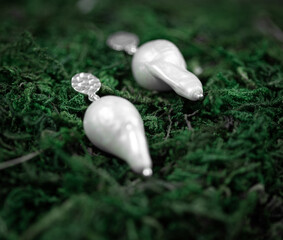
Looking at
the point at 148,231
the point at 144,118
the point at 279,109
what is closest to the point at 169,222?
the point at 148,231

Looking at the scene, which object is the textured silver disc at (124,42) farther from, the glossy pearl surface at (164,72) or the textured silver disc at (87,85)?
the textured silver disc at (87,85)

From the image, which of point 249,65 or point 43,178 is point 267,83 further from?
point 43,178

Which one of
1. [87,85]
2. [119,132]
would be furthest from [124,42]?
[119,132]

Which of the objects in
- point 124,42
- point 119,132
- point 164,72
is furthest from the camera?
point 124,42

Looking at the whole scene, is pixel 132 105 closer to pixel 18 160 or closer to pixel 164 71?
pixel 164 71

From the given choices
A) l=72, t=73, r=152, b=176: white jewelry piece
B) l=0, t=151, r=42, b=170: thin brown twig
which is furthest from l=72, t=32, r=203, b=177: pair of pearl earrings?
l=0, t=151, r=42, b=170: thin brown twig

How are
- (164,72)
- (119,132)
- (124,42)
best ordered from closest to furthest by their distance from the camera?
(119,132) < (164,72) < (124,42)
